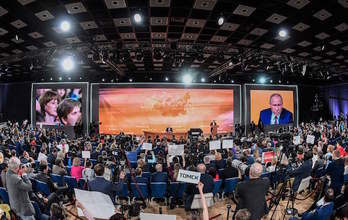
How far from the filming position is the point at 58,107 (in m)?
23.7

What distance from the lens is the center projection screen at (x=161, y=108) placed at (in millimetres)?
24375

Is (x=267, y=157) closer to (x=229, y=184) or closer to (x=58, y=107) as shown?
(x=229, y=184)

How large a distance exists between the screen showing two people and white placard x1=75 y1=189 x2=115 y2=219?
20.6 metres

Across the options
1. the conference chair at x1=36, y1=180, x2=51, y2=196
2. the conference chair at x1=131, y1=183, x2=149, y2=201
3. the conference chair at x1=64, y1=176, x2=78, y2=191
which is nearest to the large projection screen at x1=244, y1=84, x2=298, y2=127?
the conference chair at x1=131, y1=183, x2=149, y2=201

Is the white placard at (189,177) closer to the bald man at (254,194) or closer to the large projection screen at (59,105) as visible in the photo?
the bald man at (254,194)

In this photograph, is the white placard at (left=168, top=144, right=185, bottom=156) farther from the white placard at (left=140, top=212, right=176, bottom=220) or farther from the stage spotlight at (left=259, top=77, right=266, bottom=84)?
the stage spotlight at (left=259, top=77, right=266, bottom=84)

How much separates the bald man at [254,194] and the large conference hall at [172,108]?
0.06 feet

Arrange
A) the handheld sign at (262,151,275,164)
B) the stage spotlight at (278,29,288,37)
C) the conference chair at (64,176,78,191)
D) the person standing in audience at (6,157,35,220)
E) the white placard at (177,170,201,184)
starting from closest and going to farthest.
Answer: the white placard at (177,170,201,184)
the person standing in audience at (6,157,35,220)
the conference chair at (64,176,78,191)
the handheld sign at (262,151,275,164)
the stage spotlight at (278,29,288,37)

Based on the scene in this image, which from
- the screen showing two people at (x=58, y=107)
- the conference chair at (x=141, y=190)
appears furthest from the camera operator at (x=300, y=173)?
the screen showing two people at (x=58, y=107)

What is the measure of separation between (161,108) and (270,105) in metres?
10.3

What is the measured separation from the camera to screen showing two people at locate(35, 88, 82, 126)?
77.4ft

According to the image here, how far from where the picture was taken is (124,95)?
24453 mm

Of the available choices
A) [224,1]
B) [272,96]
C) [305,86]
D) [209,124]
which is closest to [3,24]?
[224,1]

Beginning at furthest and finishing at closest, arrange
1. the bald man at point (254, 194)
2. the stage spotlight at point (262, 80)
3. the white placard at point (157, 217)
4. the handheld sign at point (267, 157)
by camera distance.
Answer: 1. the stage spotlight at point (262, 80)
2. the handheld sign at point (267, 157)
3. the bald man at point (254, 194)
4. the white placard at point (157, 217)
